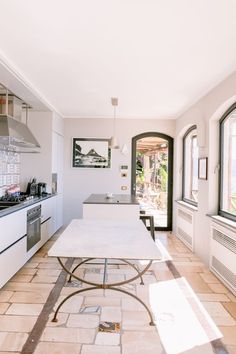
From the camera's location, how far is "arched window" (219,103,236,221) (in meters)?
3.59

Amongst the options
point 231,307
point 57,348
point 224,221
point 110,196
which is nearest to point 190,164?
point 110,196

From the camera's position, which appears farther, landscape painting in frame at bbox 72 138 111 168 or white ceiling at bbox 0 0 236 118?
landscape painting in frame at bbox 72 138 111 168

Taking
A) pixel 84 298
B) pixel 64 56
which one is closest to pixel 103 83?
pixel 64 56

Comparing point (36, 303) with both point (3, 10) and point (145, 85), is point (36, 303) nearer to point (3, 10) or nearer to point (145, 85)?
point (3, 10)

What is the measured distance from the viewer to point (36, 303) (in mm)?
2754

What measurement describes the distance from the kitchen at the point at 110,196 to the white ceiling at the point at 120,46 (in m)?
0.01

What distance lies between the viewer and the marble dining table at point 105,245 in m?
2.09

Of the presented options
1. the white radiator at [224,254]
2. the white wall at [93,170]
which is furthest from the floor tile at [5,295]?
the white wall at [93,170]

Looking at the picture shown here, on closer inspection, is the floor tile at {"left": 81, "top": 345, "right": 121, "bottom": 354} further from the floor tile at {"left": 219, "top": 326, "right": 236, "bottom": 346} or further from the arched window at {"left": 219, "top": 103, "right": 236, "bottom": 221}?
the arched window at {"left": 219, "top": 103, "right": 236, "bottom": 221}

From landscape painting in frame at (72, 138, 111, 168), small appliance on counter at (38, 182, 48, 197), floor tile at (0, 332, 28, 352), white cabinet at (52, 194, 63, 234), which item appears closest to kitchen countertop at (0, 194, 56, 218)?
small appliance on counter at (38, 182, 48, 197)

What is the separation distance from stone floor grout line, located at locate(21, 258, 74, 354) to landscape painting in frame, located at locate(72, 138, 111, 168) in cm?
304

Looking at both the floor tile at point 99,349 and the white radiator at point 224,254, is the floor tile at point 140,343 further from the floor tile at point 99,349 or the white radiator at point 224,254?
the white radiator at point 224,254

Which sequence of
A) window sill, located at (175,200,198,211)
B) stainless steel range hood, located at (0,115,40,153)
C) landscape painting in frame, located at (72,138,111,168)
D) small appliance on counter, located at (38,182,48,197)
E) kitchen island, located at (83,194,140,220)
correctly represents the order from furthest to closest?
landscape painting in frame, located at (72,138,111,168)
small appliance on counter, located at (38,182,48,197)
window sill, located at (175,200,198,211)
kitchen island, located at (83,194,140,220)
stainless steel range hood, located at (0,115,40,153)

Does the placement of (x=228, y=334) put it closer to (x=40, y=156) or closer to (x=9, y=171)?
(x=9, y=171)
